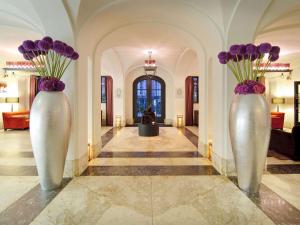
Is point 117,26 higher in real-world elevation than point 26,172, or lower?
higher

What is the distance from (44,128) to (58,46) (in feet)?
3.88

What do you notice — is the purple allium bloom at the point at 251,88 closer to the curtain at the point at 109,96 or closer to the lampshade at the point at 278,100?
the lampshade at the point at 278,100

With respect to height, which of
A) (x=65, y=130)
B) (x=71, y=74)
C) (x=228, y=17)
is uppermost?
(x=228, y=17)

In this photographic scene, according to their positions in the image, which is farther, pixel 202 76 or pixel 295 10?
pixel 202 76

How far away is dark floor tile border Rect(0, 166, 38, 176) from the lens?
3.91 meters

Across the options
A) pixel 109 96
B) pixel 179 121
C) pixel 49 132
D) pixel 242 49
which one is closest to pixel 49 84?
pixel 49 132

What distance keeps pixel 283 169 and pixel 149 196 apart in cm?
294

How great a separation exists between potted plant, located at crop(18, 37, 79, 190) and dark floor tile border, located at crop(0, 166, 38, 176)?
3.44ft

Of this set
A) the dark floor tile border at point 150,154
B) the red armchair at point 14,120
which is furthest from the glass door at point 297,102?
the red armchair at point 14,120

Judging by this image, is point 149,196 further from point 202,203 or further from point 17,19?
point 17,19

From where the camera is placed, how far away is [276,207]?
264 centimetres

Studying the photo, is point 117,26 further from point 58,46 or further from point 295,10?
point 295,10

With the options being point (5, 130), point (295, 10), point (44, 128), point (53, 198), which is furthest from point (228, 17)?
point (5, 130)

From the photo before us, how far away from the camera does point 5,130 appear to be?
376 inches
